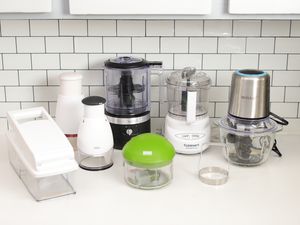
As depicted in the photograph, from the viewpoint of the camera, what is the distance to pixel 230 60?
6.37 ft

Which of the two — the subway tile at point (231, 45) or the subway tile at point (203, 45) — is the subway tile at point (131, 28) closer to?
the subway tile at point (203, 45)

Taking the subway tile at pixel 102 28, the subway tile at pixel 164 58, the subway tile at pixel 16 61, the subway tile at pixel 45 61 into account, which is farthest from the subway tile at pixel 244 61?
the subway tile at pixel 16 61

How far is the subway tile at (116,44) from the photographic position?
192cm

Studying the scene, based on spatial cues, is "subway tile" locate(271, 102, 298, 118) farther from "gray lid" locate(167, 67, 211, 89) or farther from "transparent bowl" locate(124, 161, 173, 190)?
"transparent bowl" locate(124, 161, 173, 190)

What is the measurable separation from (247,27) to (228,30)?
0.07 m

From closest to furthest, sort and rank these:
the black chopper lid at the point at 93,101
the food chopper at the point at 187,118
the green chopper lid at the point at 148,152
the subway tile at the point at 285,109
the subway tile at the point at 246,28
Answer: the green chopper lid at the point at 148,152, the black chopper lid at the point at 93,101, the food chopper at the point at 187,118, the subway tile at the point at 246,28, the subway tile at the point at 285,109

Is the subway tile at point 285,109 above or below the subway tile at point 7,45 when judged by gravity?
below

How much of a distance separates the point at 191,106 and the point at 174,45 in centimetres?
31

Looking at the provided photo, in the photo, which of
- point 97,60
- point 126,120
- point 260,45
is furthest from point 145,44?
point 260,45

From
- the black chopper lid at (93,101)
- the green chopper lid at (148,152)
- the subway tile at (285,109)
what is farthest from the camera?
the subway tile at (285,109)

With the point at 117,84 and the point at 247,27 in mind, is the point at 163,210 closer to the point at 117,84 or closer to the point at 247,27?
the point at 117,84

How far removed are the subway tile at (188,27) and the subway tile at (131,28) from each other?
127 millimetres

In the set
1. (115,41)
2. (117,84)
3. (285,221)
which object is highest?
(115,41)

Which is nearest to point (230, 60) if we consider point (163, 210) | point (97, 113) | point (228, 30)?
point (228, 30)
